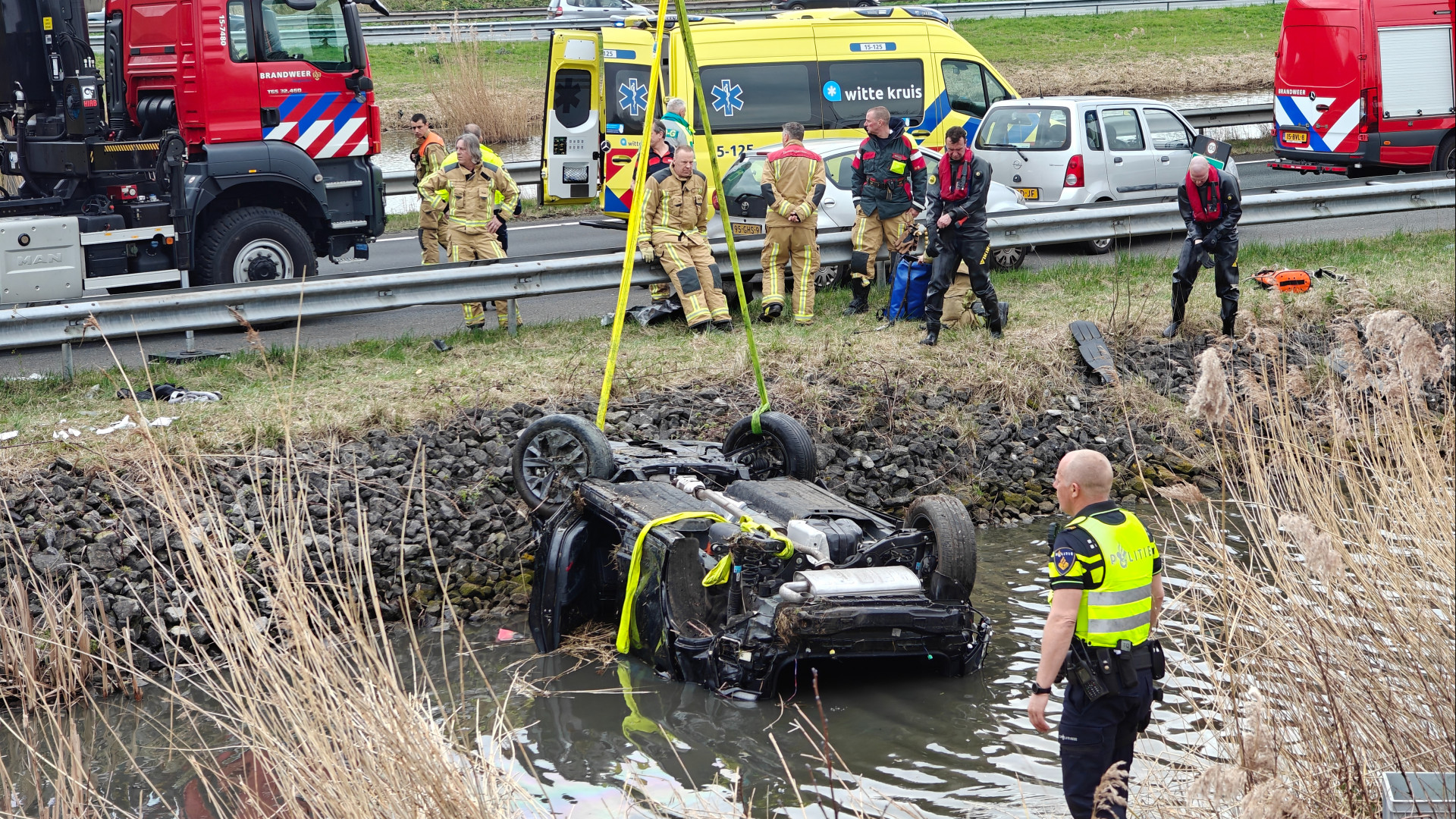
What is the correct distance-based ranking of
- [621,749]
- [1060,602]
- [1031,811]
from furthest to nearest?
[621,749] < [1031,811] < [1060,602]

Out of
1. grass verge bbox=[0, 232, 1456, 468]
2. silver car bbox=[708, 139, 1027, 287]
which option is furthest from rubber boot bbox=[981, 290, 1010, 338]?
silver car bbox=[708, 139, 1027, 287]

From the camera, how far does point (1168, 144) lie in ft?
50.1

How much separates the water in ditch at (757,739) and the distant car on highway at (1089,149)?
28.4 feet

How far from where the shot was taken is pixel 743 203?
12609 millimetres

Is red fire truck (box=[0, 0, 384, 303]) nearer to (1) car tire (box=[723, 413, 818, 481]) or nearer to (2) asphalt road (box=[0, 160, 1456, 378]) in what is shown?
(2) asphalt road (box=[0, 160, 1456, 378])

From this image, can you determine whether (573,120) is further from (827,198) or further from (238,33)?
(238,33)

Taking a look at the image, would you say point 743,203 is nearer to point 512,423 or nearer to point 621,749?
point 512,423

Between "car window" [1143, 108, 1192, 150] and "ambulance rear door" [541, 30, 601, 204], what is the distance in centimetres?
628

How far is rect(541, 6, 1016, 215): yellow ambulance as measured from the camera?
15633 millimetres

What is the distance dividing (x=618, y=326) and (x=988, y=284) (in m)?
4.48

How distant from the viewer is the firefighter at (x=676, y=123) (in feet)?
44.2

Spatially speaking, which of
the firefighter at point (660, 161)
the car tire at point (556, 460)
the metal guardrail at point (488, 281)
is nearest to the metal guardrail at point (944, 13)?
the metal guardrail at point (488, 281)

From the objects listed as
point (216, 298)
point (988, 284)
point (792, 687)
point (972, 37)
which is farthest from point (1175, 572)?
point (972, 37)

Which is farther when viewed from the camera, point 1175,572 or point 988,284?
point 988,284
